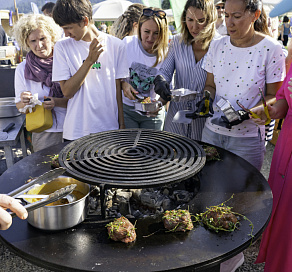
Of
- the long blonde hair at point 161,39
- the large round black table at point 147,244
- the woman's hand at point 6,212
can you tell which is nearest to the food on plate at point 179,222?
the large round black table at point 147,244

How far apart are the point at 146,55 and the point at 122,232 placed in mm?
2204

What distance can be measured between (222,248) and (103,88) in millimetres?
1782

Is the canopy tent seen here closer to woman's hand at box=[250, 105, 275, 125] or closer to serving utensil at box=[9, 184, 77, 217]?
woman's hand at box=[250, 105, 275, 125]

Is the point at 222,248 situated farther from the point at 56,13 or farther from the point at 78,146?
the point at 56,13

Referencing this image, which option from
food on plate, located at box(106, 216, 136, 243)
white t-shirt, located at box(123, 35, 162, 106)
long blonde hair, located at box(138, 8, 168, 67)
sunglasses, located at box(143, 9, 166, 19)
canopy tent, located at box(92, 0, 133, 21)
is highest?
canopy tent, located at box(92, 0, 133, 21)

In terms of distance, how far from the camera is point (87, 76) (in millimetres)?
2596

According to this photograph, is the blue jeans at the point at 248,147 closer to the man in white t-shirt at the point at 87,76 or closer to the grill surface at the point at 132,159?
the grill surface at the point at 132,159

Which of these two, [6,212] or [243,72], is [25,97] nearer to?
[6,212]

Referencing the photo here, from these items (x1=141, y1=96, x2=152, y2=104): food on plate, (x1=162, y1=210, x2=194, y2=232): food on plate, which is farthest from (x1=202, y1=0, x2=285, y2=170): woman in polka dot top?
(x1=162, y1=210, x2=194, y2=232): food on plate

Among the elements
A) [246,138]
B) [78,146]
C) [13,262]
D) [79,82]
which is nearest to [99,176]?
[78,146]

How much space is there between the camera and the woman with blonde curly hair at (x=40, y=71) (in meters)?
2.87

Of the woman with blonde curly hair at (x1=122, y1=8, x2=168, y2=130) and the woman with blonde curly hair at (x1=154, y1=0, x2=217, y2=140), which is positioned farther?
the woman with blonde curly hair at (x1=122, y1=8, x2=168, y2=130)

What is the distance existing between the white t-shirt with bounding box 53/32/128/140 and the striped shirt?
19.5 inches

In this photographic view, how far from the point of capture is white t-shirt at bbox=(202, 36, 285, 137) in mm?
2213
